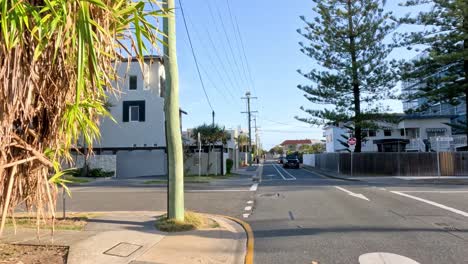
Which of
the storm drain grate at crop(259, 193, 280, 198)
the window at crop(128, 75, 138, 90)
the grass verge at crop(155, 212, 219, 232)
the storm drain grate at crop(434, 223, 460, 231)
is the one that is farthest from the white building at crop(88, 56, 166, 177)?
the storm drain grate at crop(434, 223, 460, 231)

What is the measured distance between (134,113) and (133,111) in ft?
0.61

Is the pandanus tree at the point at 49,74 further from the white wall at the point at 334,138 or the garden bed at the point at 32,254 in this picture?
the white wall at the point at 334,138

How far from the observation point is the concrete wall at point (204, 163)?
1313 inches

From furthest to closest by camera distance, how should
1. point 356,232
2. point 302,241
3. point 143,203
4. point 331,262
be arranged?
point 143,203
point 356,232
point 302,241
point 331,262

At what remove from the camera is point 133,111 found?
3562cm

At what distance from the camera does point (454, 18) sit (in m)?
30.5

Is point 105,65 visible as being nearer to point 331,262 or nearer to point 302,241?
point 331,262

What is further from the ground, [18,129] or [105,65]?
[105,65]

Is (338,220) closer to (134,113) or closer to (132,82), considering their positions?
(134,113)

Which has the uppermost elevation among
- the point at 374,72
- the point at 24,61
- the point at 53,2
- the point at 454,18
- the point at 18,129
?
the point at 454,18

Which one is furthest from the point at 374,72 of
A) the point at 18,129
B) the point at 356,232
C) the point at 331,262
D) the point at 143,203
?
the point at 18,129

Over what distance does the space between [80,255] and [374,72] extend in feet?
101

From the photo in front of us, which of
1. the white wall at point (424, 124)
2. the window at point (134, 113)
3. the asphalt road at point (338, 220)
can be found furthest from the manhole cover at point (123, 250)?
the white wall at point (424, 124)

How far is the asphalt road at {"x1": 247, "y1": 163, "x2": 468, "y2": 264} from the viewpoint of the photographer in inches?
279
